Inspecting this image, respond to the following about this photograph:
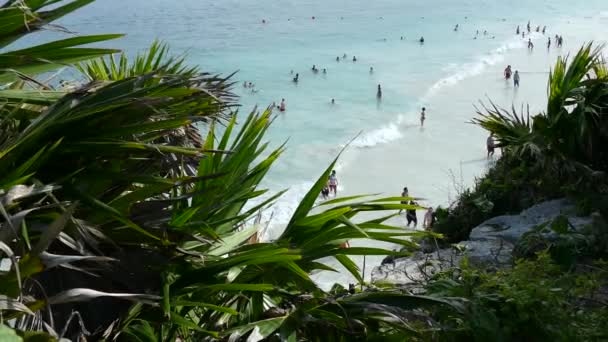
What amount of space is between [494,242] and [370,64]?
45887 millimetres

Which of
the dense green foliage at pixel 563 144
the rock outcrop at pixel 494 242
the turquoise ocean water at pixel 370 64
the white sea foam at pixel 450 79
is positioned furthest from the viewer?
the white sea foam at pixel 450 79

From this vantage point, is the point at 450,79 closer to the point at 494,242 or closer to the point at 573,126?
the point at 573,126

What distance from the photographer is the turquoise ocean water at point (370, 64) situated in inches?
1048

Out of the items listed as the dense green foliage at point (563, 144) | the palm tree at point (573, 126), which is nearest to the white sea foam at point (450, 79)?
the dense green foliage at point (563, 144)

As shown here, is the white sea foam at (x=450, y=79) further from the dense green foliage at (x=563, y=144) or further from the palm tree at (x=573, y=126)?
the palm tree at (x=573, y=126)

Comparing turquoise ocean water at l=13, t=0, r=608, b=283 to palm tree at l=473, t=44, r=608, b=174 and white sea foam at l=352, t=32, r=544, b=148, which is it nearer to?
white sea foam at l=352, t=32, r=544, b=148

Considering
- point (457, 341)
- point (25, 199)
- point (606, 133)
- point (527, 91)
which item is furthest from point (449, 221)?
point (527, 91)

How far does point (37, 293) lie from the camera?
2428mm

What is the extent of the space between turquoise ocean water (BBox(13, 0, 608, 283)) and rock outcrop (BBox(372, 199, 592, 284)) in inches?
25.9

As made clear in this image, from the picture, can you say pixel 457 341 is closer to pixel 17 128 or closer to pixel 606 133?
pixel 17 128

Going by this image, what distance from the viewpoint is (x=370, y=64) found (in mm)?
50781

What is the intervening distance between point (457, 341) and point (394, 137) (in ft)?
93.4

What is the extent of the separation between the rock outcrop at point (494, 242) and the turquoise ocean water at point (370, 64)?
0.66 m

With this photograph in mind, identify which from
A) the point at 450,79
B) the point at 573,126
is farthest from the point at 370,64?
the point at 573,126
